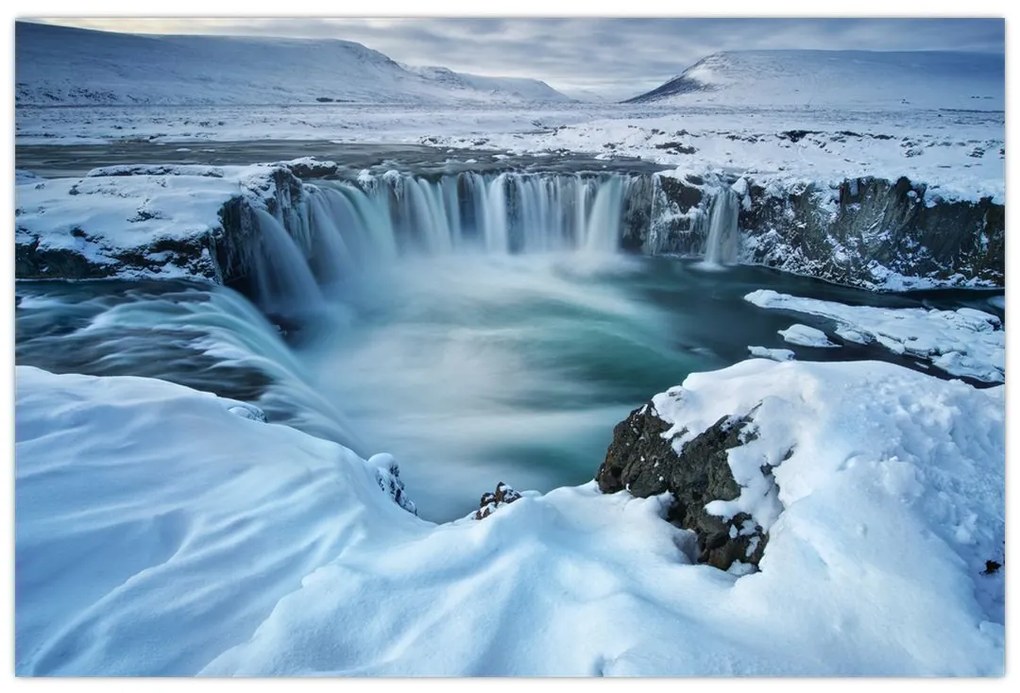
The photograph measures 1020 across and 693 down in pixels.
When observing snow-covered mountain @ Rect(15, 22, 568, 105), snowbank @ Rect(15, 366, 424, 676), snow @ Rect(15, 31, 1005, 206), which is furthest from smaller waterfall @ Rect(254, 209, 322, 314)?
snowbank @ Rect(15, 366, 424, 676)

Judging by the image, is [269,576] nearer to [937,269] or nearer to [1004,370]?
[1004,370]

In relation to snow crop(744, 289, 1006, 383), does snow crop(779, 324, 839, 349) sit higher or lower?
lower

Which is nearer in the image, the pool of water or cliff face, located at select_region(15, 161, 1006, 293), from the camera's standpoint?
cliff face, located at select_region(15, 161, 1006, 293)

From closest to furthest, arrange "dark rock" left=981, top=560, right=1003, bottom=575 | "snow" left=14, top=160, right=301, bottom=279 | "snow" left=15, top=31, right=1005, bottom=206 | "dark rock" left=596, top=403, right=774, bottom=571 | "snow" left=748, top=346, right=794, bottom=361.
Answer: "dark rock" left=981, top=560, right=1003, bottom=575
"dark rock" left=596, top=403, right=774, bottom=571
"snow" left=15, top=31, right=1005, bottom=206
"snow" left=14, top=160, right=301, bottom=279
"snow" left=748, top=346, right=794, bottom=361

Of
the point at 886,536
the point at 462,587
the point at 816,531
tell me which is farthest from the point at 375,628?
the point at 886,536

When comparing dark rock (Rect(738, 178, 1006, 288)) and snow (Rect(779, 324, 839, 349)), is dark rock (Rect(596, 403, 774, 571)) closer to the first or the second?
snow (Rect(779, 324, 839, 349))

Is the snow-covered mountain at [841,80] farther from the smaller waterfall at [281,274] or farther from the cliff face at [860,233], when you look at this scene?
the smaller waterfall at [281,274]

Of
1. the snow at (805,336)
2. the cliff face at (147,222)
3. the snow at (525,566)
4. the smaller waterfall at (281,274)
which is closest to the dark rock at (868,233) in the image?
the snow at (805,336)
